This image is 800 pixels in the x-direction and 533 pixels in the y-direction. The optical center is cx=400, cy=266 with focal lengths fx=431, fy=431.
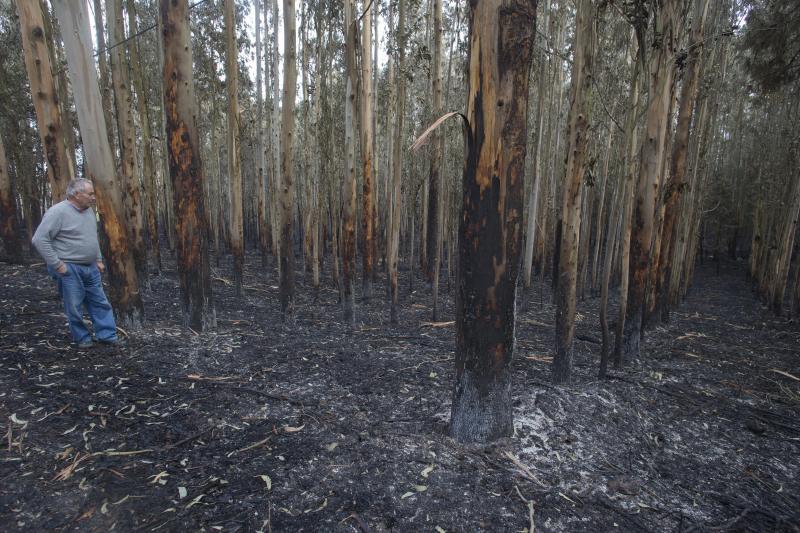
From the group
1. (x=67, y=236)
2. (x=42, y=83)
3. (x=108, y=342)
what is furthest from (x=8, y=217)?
(x=108, y=342)

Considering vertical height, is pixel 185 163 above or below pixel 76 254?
above

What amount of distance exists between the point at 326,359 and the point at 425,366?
115 cm

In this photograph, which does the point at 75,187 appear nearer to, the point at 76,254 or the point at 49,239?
the point at 49,239

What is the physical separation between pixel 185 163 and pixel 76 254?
4.86 ft

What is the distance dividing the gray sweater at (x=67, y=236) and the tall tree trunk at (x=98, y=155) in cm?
52

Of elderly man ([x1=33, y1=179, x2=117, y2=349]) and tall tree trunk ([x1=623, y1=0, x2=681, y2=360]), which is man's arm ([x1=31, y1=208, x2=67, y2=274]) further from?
tall tree trunk ([x1=623, y1=0, x2=681, y2=360])

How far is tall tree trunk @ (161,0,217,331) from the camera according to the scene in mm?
4797

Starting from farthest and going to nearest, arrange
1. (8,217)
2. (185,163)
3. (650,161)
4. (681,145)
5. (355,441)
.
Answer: (8,217) < (681,145) < (185,163) < (650,161) < (355,441)

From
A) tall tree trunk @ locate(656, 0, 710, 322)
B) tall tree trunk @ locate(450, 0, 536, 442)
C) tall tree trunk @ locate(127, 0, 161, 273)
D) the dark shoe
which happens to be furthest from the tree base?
tall tree trunk @ locate(127, 0, 161, 273)

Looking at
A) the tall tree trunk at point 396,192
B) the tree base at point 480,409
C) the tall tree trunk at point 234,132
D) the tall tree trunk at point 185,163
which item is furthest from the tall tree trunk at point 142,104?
the tree base at point 480,409

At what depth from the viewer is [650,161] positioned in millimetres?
4500

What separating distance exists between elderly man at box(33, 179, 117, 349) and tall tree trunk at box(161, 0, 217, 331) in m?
0.92

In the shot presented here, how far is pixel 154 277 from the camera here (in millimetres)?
9328

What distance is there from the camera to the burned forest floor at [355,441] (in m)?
2.41
